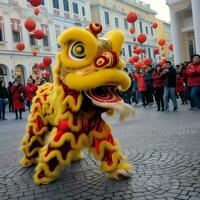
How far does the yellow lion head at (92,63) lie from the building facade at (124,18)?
40.9 metres

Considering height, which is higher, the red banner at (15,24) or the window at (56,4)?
the window at (56,4)

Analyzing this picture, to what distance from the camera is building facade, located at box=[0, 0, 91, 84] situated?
3047 cm

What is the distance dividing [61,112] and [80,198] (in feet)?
3.55

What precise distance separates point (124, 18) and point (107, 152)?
48066mm

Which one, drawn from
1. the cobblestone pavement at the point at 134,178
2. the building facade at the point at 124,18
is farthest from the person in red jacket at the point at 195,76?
the building facade at the point at 124,18

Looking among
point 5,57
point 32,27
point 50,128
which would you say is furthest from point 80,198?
point 5,57

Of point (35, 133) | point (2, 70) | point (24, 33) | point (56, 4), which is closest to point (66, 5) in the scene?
point (56, 4)

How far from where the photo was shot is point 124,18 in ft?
167

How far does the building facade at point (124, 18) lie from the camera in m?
46.0

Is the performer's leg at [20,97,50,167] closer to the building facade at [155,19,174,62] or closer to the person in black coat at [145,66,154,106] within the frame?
the person in black coat at [145,66,154,106]

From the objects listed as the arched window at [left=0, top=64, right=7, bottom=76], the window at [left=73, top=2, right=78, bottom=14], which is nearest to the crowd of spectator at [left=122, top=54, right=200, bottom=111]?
the arched window at [left=0, top=64, right=7, bottom=76]

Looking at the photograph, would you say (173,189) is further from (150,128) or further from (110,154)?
(150,128)

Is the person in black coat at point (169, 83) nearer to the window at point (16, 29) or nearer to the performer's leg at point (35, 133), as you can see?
the performer's leg at point (35, 133)

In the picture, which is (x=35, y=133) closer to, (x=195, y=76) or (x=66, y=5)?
(x=195, y=76)
